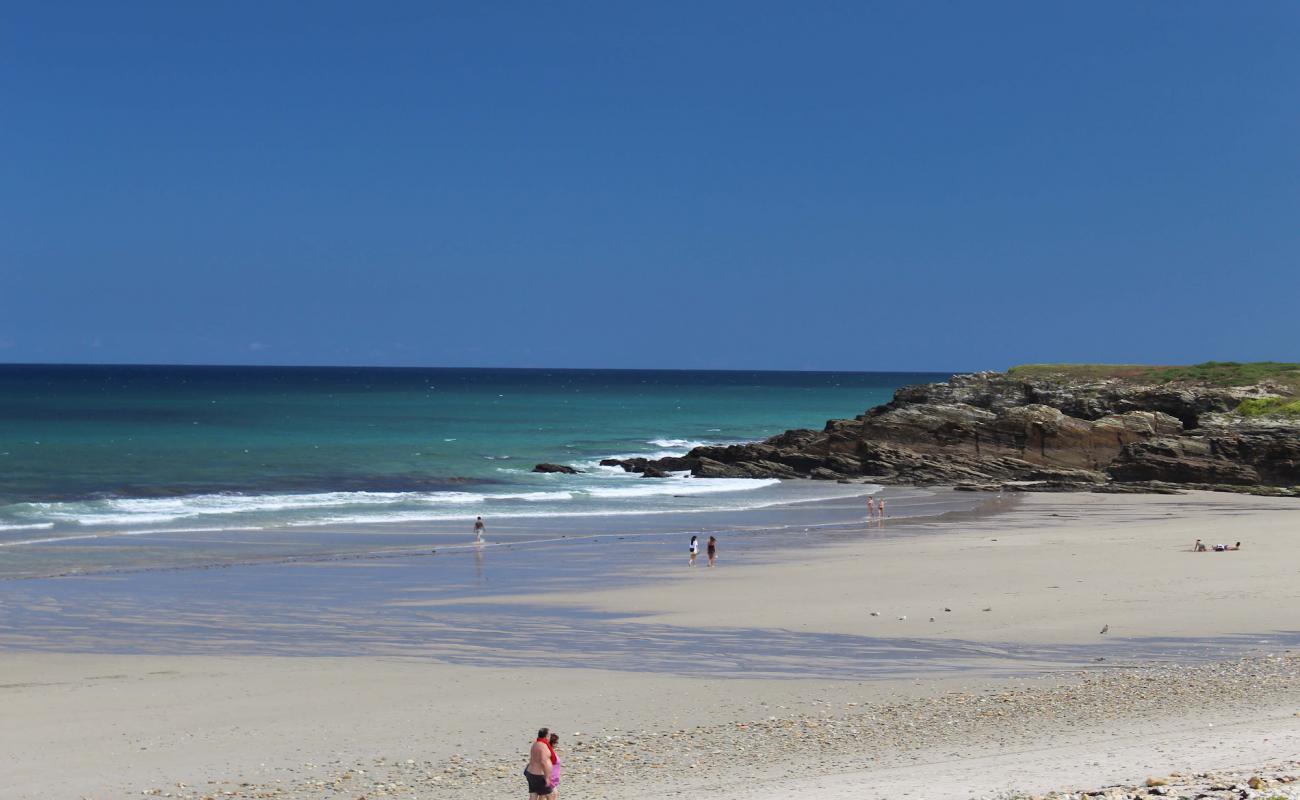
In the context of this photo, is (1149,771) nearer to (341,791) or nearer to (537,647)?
(341,791)

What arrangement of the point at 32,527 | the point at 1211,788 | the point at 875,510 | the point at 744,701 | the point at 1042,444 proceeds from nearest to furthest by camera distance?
1. the point at 1211,788
2. the point at 744,701
3. the point at 32,527
4. the point at 875,510
5. the point at 1042,444

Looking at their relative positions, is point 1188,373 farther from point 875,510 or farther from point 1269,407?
point 875,510

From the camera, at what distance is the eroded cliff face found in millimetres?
44562

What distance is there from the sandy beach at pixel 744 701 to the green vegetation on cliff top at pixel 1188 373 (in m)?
34.6

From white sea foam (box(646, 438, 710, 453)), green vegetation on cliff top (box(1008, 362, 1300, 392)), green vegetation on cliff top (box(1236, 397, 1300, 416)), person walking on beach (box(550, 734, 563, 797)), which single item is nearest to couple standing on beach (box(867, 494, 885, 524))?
green vegetation on cliff top (box(1236, 397, 1300, 416))

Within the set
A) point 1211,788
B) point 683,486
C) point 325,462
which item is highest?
point 325,462

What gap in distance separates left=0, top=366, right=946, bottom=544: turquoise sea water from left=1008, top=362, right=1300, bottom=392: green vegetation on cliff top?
19725mm

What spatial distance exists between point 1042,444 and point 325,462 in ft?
106

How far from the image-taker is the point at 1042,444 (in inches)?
1997

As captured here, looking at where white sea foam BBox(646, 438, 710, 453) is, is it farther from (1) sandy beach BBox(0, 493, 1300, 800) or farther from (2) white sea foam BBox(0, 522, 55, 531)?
(1) sandy beach BBox(0, 493, 1300, 800)

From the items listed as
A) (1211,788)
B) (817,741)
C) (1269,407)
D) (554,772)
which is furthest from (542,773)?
(1269,407)

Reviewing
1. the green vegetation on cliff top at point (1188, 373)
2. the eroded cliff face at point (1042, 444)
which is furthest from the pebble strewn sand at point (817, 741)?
the green vegetation on cliff top at point (1188, 373)

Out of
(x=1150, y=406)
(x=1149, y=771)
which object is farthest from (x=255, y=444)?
(x=1149, y=771)

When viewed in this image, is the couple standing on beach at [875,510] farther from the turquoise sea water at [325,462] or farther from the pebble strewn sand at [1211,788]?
the pebble strewn sand at [1211,788]
